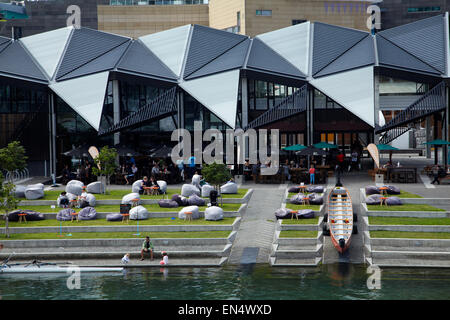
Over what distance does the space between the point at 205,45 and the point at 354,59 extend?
35.8 feet

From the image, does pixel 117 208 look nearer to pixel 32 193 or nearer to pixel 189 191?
pixel 189 191

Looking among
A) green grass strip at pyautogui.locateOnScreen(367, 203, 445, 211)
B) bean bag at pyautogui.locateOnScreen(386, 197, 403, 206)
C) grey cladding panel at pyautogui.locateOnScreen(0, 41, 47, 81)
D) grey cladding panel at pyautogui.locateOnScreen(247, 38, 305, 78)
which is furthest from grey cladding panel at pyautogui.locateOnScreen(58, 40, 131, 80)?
bean bag at pyautogui.locateOnScreen(386, 197, 403, 206)

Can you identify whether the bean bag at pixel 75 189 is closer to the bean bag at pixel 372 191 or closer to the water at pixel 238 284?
the water at pixel 238 284

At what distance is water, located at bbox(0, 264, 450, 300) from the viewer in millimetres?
23484

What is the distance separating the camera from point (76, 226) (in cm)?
3166

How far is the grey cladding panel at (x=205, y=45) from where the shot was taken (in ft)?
158

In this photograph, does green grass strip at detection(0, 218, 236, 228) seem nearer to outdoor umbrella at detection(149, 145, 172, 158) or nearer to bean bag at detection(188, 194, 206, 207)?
bean bag at detection(188, 194, 206, 207)

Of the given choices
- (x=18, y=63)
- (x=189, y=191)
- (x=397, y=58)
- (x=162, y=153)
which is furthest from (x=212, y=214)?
(x=18, y=63)

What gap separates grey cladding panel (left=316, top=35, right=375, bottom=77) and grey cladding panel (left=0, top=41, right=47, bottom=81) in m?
20.0

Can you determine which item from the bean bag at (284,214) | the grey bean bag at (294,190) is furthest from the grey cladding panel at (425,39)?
the bean bag at (284,214)

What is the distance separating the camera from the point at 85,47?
49.3 metres

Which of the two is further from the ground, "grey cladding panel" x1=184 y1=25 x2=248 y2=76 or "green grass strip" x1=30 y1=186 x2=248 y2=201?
"grey cladding panel" x1=184 y1=25 x2=248 y2=76
